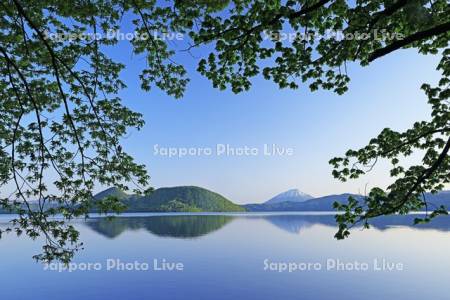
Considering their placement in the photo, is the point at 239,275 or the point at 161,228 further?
the point at 161,228

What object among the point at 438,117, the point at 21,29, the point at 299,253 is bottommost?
the point at 299,253

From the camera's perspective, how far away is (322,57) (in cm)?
1078

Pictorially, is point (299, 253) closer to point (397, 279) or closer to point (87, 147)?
point (397, 279)

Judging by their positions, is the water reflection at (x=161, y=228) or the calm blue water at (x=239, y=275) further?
the water reflection at (x=161, y=228)

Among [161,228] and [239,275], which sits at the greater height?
[239,275]

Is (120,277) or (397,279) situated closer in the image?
(397,279)

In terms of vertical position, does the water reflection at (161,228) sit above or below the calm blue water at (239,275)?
below

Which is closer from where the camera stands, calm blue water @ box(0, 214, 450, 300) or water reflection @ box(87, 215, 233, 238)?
calm blue water @ box(0, 214, 450, 300)

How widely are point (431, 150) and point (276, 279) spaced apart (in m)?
30.9

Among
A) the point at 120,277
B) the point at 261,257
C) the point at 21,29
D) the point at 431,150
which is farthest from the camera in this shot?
the point at 261,257

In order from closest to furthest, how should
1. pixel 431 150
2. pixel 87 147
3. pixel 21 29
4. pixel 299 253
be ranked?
1. pixel 21 29
2. pixel 87 147
3. pixel 431 150
4. pixel 299 253

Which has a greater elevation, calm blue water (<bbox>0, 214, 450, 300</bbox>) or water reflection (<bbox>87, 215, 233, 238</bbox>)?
calm blue water (<bbox>0, 214, 450, 300</bbox>)

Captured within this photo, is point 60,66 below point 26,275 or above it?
above

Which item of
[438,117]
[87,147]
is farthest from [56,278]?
[438,117]
